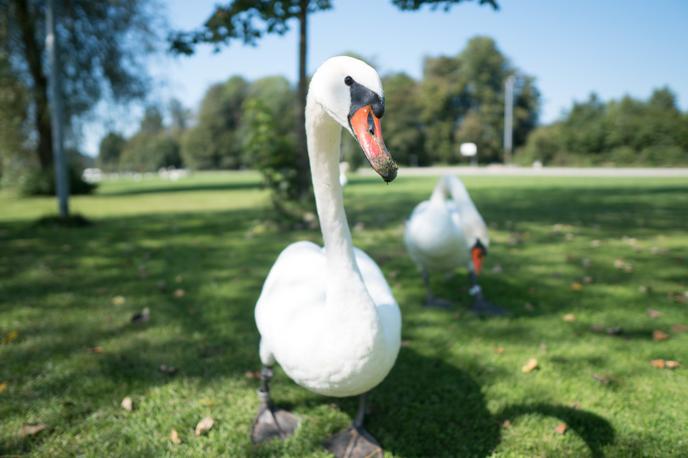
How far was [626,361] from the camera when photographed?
331 cm

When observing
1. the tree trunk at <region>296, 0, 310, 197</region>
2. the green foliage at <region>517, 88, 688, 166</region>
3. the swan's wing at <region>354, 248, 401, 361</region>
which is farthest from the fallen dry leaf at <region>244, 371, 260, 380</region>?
the green foliage at <region>517, 88, 688, 166</region>

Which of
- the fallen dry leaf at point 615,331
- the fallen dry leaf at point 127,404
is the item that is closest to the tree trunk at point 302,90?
the fallen dry leaf at point 615,331

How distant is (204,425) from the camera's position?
2.62 metres

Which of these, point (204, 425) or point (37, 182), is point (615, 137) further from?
point (204, 425)

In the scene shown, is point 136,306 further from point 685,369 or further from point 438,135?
point 438,135

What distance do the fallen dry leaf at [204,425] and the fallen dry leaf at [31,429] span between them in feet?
2.83

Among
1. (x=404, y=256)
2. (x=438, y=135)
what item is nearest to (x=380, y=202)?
(x=404, y=256)

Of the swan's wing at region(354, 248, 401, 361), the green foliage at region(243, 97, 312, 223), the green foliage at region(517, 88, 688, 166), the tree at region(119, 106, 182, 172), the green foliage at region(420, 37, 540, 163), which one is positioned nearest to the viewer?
the swan's wing at region(354, 248, 401, 361)

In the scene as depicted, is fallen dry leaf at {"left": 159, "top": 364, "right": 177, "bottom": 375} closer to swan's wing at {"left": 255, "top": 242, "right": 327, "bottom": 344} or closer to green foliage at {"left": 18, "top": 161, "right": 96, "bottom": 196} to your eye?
swan's wing at {"left": 255, "top": 242, "right": 327, "bottom": 344}

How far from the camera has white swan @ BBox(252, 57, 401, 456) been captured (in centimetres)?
159

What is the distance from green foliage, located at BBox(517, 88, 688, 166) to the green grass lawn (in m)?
41.2

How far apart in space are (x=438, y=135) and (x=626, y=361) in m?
57.9

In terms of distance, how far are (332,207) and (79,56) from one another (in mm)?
20006

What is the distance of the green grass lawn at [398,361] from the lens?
8.29 ft
